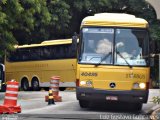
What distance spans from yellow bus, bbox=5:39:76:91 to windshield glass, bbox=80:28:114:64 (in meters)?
16.2

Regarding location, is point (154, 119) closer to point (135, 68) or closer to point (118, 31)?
point (135, 68)

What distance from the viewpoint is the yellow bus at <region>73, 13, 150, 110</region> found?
17.0m

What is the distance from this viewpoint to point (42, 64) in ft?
119

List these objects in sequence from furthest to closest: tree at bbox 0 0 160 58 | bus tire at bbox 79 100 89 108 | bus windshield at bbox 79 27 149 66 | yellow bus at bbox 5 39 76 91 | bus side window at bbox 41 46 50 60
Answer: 1. bus side window at bbox 41 46 50 60
2. yellow bus at bbox 5 39 76 91
3. tree at bbox 0 0 160 58
4. bus tire at bbox 79 100 89 108
5. bus windshield at bbox 79 27 149 66

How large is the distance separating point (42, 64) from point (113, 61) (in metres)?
19.4

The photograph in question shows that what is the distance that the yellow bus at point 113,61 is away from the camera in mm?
17031

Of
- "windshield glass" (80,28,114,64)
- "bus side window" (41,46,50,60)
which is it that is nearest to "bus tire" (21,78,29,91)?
"bus side window" (41,46,50,60)

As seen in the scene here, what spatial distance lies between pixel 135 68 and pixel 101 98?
1.53 m

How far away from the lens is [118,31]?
1766 centimetres

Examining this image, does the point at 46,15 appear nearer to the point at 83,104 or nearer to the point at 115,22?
the point at 83,104

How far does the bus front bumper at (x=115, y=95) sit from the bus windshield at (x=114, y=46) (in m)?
0.96

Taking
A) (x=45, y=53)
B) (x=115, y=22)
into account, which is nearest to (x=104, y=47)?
(x=115, y=22)

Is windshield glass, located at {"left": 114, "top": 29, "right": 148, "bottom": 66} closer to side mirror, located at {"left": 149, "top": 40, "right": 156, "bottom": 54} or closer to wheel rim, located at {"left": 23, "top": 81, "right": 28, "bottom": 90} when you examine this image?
side mirror, located at {"left": 149, "top": 40, "right": 156, "bottom": 54}

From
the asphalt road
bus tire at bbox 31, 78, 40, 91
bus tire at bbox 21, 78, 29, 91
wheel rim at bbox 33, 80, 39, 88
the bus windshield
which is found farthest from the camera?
bus tire at bbox 21, 78, 29, 91
